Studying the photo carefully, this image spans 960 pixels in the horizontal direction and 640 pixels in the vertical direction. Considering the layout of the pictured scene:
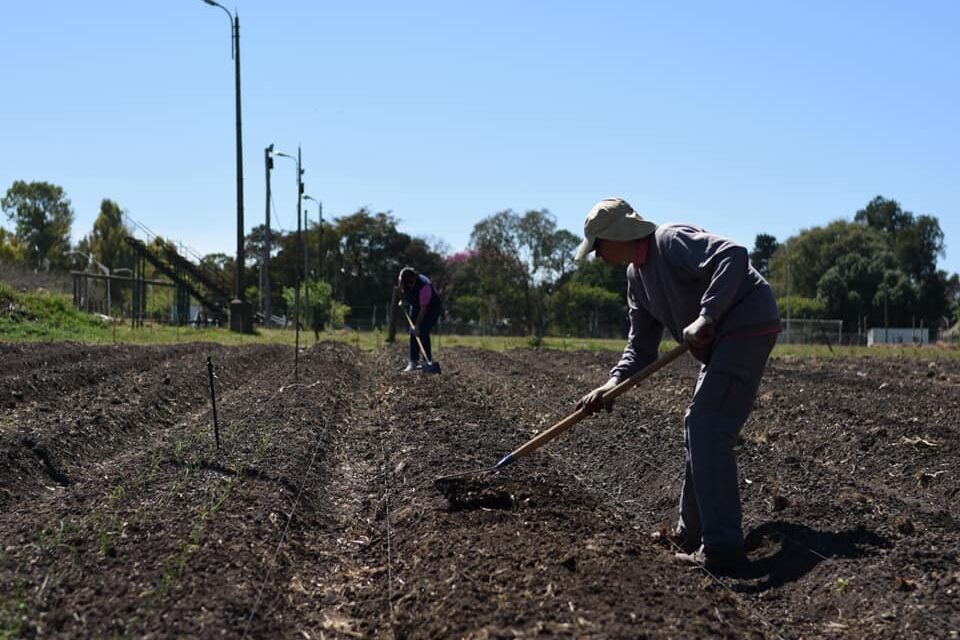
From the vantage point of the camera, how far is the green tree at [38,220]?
82.6m

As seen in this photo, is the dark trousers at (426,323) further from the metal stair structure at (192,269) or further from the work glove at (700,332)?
the metal stair structure at (192,269)

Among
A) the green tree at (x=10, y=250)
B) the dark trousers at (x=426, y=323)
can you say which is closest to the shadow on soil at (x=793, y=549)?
the dark trousers at (x=426, y=323)

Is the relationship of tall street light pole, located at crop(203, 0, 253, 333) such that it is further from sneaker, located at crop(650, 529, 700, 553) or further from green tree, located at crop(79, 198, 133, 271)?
green tree, located at crop(79, 198, 133, 271)

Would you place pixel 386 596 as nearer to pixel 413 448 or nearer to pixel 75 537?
pixel 75 537

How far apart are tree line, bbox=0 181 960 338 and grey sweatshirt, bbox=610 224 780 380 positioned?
162 feet

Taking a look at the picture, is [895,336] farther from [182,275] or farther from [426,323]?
[426,323]

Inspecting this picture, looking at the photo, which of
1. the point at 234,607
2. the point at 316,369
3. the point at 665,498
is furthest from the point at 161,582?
the point at 316,369

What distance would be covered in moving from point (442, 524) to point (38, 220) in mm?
85999

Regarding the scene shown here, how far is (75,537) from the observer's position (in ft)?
17.9

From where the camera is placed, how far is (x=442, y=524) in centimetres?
605

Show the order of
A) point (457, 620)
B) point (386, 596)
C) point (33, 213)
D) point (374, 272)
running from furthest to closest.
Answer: point (33, 213) → point (374, 272) → point (386, 596) → point (457, 620)

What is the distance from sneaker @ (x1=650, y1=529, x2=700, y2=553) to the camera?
572 cm

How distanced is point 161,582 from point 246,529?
1232 millimetres

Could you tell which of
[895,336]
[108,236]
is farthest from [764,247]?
[108,236]
